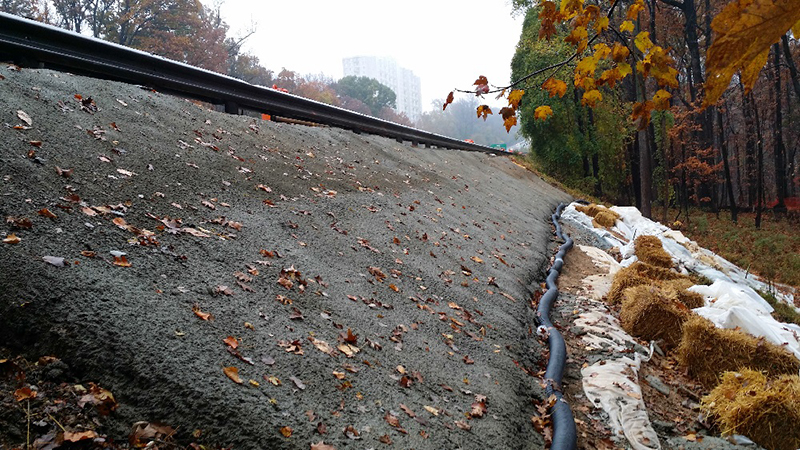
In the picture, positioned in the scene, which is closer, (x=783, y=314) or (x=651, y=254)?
(x=783, y=314)

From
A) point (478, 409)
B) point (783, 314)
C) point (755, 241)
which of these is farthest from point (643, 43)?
point (755, 241)

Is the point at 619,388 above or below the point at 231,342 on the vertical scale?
below

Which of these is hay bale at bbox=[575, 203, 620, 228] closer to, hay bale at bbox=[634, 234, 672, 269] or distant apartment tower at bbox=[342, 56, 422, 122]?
hay bale at bbox=[634, 234, 672, 269]

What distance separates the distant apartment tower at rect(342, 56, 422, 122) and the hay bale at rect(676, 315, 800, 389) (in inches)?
4377

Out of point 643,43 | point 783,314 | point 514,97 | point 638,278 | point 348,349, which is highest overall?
point 643,43

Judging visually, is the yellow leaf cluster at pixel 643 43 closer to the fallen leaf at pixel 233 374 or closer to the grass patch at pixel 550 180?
the fallen leaf at pixel 233 374

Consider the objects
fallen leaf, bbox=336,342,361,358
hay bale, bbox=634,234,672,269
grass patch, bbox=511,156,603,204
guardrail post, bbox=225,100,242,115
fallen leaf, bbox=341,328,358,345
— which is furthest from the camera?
grass patch, bbox=511,156,603,204

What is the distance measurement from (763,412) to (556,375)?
1637 mm

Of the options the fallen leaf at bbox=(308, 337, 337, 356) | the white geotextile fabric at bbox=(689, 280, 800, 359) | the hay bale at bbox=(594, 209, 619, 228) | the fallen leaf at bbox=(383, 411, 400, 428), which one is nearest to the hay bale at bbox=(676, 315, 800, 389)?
the white geotextile fabric at bbox=(689, 280, 800, 359)

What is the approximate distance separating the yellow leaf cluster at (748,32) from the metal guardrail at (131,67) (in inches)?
242

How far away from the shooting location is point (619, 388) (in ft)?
14.6

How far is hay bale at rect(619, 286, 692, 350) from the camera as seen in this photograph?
584 centimetres

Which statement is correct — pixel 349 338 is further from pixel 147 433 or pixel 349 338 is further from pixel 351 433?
pixel 147 433

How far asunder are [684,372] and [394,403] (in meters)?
3.85
